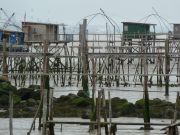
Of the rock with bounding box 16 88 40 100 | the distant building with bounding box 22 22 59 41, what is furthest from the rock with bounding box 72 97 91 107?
the distant building with bounding box 22 22 59 41

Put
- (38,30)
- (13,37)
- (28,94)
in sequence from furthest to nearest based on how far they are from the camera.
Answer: (38,30)
(13,37)
(28,94)

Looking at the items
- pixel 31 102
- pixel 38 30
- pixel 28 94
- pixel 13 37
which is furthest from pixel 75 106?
pixel 38 30

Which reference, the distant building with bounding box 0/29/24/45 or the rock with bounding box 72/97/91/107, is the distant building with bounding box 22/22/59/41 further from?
the rock with bounding box 72/97/91/107

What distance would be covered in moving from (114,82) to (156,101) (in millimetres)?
11888

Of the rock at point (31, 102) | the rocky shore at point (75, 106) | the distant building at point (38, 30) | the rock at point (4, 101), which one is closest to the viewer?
the rocky shore at point (75, 106)

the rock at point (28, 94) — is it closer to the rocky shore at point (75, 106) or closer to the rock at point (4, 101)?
the rocky shore at point (75, 106)

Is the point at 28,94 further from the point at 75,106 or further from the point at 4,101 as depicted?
the point at 75,106

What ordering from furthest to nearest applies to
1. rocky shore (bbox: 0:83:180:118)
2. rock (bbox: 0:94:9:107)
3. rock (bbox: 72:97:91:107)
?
rock (bbox: 0:94:9:107) < rock (bbox: 72:97:91:107) < rocky shore (bbox: 0:83:180:118)

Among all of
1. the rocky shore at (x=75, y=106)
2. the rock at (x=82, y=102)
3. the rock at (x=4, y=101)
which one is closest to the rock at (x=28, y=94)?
the rocky shore at (x=75, y=106)

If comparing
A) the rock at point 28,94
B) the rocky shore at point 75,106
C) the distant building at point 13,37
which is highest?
the distant building at point 13,37

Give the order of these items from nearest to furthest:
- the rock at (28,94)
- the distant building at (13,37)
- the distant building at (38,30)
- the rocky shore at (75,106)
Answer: the rocky shore at (75,106) → the rock at (28,94) → the distant building at (13,37) → the distant building at (38,30)

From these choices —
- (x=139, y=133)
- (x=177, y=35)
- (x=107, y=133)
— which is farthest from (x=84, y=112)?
(x=177, y=35)

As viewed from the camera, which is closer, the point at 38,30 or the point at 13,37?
the point at 13,37

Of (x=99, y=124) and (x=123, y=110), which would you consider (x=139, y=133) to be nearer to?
(x=99, y=124)
